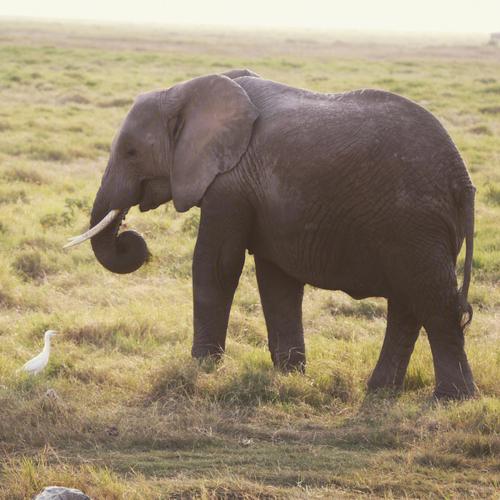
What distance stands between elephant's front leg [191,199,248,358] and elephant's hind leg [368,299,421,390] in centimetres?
96

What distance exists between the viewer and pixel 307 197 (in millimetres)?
5605

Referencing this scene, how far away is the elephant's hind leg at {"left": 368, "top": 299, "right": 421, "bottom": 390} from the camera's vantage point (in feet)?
19.4

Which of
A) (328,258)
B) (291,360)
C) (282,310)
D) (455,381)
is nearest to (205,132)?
(328,258)

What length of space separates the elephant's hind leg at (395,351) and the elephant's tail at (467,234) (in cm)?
38

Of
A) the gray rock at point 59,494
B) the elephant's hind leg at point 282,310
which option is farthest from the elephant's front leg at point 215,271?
the gray rock at point 59,494

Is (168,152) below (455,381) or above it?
above

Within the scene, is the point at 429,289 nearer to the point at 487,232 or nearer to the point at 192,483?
the point at 192,483

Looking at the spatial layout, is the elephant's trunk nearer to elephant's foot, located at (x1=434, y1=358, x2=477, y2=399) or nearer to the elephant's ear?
the elephant's ear

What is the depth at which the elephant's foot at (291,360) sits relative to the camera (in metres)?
6.23

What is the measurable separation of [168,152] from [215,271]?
2.69 ft

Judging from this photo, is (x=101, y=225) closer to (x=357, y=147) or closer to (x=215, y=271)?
(x=215, y=271)

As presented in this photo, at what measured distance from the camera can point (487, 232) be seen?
10.4 m

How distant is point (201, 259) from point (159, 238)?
171 inches

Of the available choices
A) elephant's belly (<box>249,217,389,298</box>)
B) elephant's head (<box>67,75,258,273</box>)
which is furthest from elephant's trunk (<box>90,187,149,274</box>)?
elephant's belly (<box>249,217,389,298</box>)
